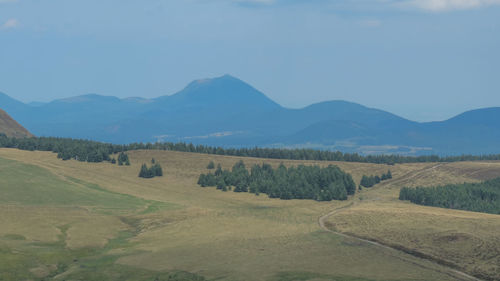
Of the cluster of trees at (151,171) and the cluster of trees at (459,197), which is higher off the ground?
the cluster of trees at (151,171)

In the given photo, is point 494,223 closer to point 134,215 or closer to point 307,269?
point 307,269

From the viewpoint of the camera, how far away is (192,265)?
7638 centimetres

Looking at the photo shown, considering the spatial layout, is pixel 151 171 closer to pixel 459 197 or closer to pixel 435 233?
pixel 459 197

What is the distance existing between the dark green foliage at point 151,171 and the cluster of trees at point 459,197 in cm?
7794

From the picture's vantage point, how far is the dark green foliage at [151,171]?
187 m

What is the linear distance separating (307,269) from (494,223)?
4138cm

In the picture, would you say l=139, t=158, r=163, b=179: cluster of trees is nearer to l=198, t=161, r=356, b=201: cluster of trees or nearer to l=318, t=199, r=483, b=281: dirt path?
l=198, t=161, r=356, b=201: cluster of trees

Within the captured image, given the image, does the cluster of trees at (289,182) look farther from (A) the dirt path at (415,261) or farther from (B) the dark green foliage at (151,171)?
(A) the dirt path at (415,261)

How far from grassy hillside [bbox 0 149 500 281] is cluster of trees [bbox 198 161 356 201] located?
5361 millimetres

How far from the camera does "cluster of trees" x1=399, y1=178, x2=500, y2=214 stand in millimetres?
153000

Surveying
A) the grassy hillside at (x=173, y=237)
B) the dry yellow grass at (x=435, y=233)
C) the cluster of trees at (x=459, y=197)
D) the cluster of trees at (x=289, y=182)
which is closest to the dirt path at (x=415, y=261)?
the grassy hillside at (x=173, y=237)

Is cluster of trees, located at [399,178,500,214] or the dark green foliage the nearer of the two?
cluster of trees, located at [399,178,500,214]

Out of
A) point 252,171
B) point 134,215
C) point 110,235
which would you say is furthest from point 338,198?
point 110,235

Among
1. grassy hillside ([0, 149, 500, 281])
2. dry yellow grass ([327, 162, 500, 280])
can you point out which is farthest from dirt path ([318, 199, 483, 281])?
dry yellow grass ([327, 162, 500, 280])
